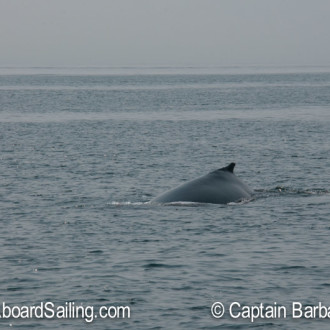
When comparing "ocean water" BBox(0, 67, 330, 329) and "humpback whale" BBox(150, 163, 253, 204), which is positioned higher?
"humpback whale" BBox(150, 163, 253, 204)

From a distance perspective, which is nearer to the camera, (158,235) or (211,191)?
(158,235)

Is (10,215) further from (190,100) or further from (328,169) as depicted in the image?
(190,100)

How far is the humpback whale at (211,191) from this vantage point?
28219 mm

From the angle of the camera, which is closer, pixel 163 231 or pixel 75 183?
pixel 163 231

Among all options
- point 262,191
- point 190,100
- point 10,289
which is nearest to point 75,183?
point 262,191

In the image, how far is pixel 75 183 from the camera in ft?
115

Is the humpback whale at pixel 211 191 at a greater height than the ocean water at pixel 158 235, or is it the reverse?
the humpback whale at pixel 211 191

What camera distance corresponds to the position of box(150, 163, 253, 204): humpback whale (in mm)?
28219

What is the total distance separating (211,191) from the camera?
28422 mm

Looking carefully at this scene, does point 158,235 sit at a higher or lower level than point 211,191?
lower

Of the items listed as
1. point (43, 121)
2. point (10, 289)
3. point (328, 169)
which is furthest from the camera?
point (43, 121)

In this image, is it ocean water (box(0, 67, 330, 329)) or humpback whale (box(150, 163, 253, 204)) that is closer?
ocean water (box(0, 67, 330, 329))

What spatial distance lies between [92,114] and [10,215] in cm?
6097

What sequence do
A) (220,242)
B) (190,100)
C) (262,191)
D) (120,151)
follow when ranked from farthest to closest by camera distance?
(190,100) < (120,151) < (262,191) < (220,242)
